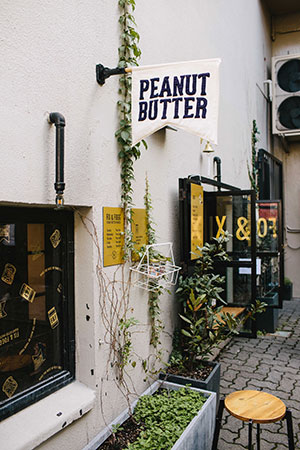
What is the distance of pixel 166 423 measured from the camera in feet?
9.48

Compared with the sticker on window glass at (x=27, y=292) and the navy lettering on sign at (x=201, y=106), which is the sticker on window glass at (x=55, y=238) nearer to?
the sticker on window glass at (x=27, y=292)

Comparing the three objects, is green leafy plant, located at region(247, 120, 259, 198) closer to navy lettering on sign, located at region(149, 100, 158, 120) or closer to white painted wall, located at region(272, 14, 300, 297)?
white painted wall, located at region(272, 14, 300, 297)

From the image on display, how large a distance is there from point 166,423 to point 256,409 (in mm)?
691

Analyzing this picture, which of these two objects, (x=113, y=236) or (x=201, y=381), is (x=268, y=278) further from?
(x=113, y=236)

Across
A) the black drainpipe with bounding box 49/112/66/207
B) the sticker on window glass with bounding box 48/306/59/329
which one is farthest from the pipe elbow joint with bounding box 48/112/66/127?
the sticker on window glass with bounding box 48/306/59/329

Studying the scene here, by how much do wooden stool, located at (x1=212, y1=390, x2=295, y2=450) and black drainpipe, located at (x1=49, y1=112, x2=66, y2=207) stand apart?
1.73 meters

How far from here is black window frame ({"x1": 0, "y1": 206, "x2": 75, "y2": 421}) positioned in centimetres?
236

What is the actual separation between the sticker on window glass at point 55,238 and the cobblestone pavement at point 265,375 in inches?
84.9

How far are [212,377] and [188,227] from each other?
1.45 meters

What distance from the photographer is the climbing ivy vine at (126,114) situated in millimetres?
3068

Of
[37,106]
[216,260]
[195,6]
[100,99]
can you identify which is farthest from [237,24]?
[37,106]

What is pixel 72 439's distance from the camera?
2.56 m

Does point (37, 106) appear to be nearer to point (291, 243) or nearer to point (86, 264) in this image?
point (86, 264)

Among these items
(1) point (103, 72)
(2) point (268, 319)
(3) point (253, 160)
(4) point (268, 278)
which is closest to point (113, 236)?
(1) point (103, 72)
